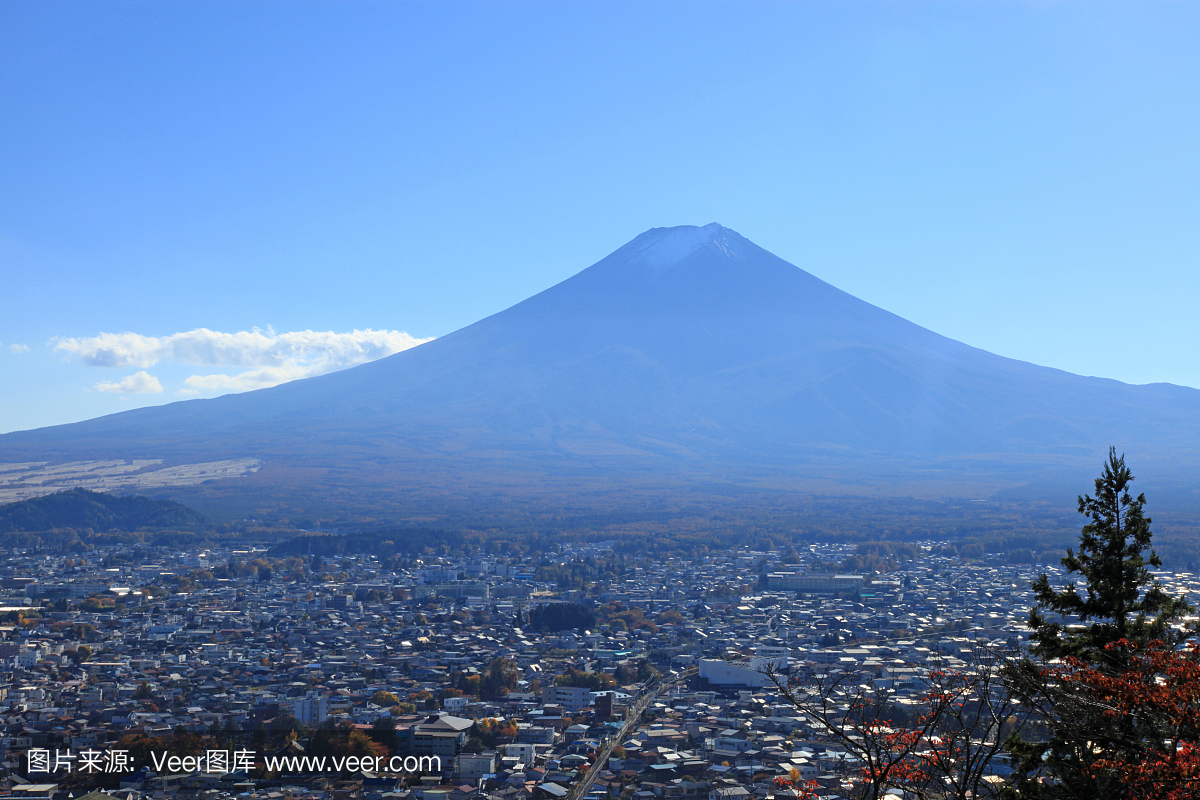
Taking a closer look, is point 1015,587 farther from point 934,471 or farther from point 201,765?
point 934,471

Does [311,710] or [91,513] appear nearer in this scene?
[311,710]

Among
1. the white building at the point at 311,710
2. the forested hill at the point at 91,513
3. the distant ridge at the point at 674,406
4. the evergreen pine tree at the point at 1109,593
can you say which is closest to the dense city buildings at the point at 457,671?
the white building at the point at 311,710

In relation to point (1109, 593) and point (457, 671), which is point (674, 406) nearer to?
point (457, 671)

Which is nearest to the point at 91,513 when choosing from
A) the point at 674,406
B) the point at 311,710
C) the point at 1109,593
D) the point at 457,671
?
the point at 457,671

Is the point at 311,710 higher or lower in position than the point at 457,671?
higher

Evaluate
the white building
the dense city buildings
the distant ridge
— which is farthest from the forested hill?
the white building
